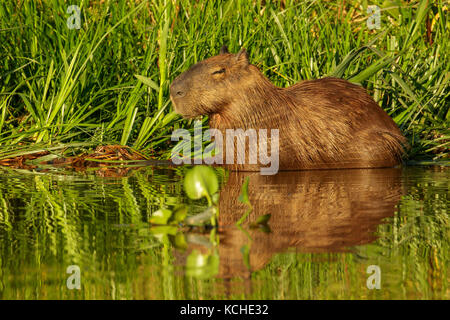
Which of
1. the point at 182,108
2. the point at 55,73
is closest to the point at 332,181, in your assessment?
the point at 182,108

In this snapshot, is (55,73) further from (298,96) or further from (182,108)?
(298,96)

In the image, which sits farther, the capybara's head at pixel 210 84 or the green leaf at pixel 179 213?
the capybara's head at pixel 210 84

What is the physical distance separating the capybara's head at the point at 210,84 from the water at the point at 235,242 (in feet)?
2.07

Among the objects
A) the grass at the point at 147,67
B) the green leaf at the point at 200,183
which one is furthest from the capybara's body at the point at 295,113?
the green leaf at the point at 200,183

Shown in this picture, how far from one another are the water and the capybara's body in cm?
59

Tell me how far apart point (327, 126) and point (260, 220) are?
6.58ft

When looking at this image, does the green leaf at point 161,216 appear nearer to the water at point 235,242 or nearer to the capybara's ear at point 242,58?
the water at point 235,242

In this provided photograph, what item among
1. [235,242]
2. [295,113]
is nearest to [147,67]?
[295,113]

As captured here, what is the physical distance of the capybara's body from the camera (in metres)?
4.57

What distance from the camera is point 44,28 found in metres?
5.60

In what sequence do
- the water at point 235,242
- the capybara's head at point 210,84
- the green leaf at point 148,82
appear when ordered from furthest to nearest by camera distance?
the green leaf at point 148,82 → the capybara's head at point 210,84 → the water at point 235,242

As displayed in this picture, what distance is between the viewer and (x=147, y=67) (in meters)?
5.34

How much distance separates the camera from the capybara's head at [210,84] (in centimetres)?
454
